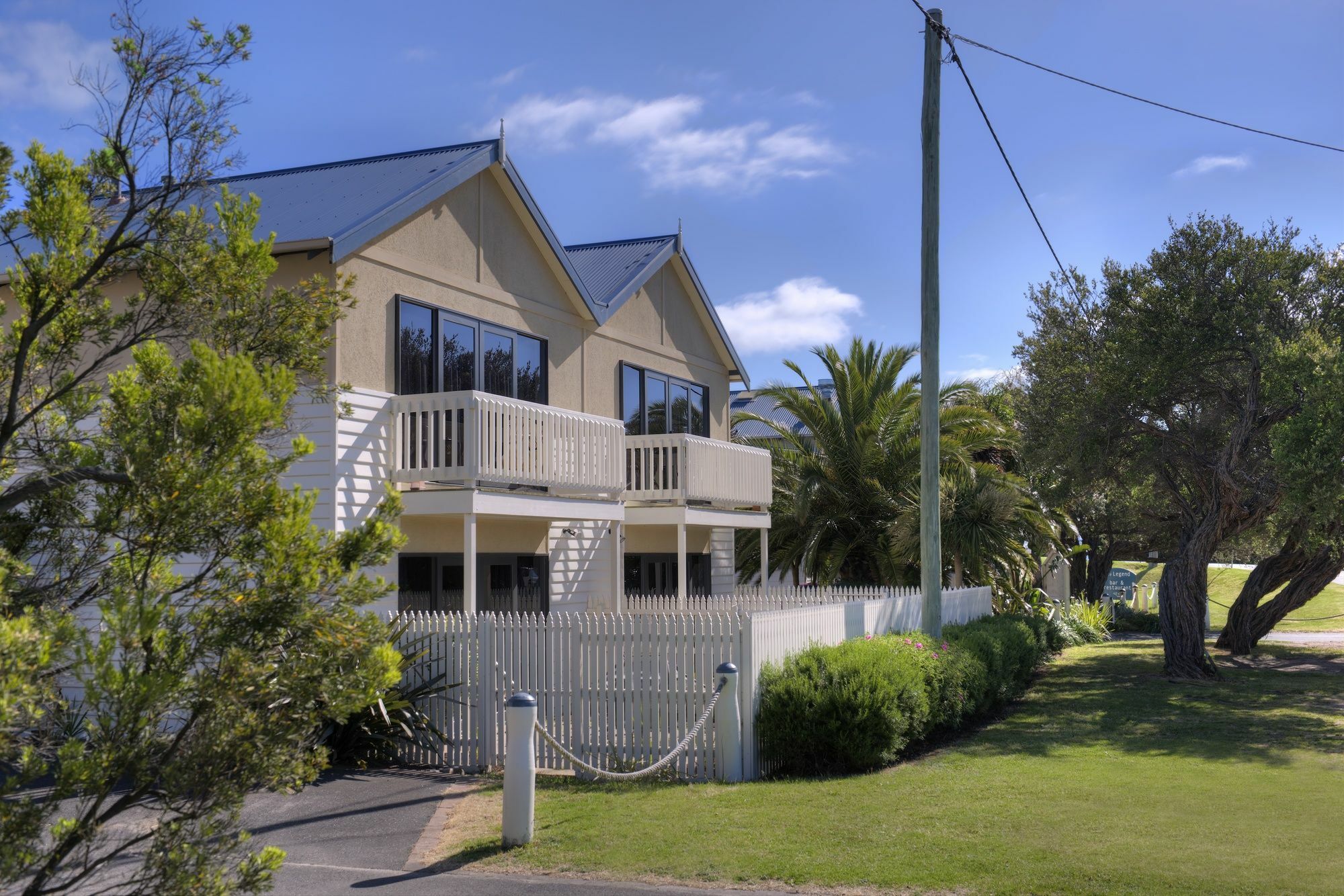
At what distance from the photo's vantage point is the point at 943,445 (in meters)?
25.4

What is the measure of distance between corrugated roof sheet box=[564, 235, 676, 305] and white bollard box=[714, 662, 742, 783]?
9866mm

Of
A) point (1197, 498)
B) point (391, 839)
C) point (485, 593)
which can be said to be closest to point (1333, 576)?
point (1197, 498)

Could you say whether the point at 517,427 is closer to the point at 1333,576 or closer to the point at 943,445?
the point at 943,445

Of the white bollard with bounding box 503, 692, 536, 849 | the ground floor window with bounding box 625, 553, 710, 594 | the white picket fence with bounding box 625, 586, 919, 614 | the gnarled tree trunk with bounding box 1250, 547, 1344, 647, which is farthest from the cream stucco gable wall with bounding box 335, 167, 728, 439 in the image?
the gnarled tree trunk with bounding box 1250, 547, 1344, 647

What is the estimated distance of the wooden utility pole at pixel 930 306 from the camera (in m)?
14.0

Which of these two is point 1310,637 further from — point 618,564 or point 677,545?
point 618,564

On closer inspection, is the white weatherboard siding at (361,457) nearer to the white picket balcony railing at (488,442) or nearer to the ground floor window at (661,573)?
the white picket balcony railing at (488,442)

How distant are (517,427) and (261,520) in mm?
10698

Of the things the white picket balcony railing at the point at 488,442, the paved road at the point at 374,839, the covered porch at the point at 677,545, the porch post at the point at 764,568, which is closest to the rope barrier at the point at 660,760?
the paved road at the point at 374,839

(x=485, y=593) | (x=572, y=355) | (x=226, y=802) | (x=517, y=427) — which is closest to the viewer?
(x=226, y=802)

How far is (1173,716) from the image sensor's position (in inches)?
595

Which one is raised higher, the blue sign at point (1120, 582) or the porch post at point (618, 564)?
the porch post at point (618, 564)

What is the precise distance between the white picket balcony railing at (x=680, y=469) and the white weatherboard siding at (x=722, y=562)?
9.63 feet

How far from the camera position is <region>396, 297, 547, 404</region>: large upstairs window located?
49.2 ft
